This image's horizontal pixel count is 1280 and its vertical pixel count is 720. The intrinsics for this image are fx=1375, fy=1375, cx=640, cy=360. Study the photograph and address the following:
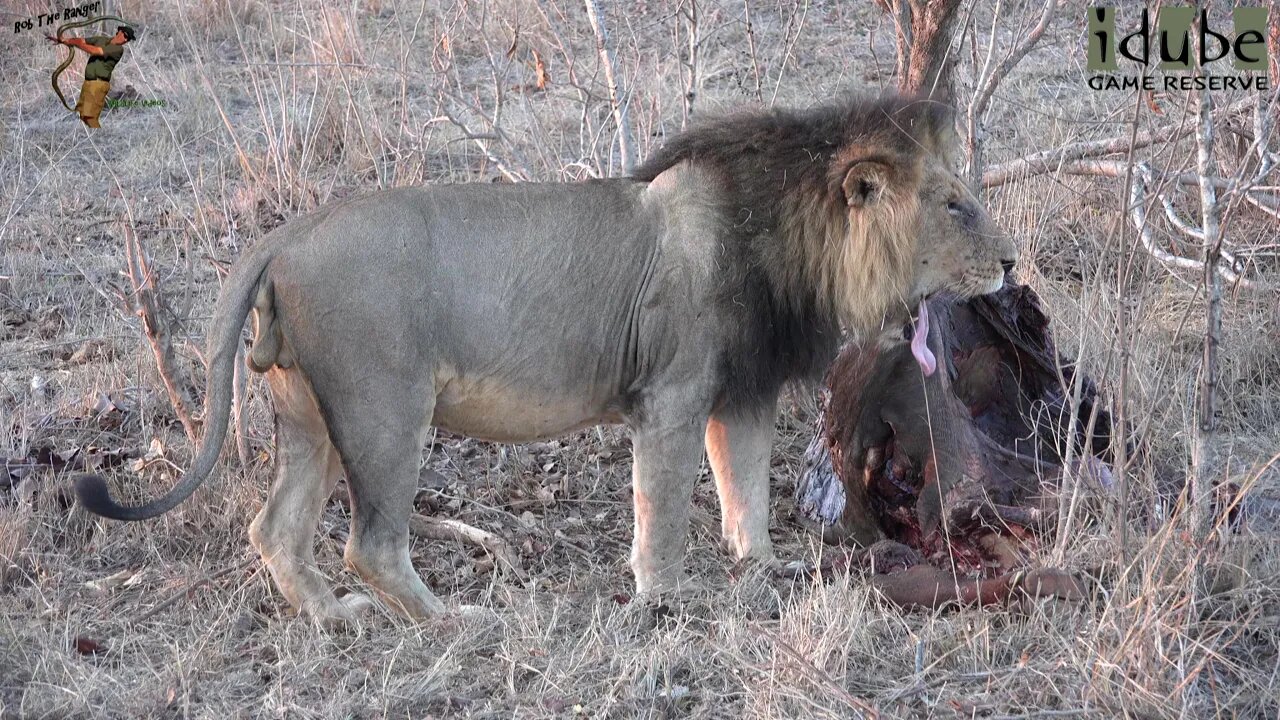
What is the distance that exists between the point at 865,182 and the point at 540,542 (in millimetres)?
1661

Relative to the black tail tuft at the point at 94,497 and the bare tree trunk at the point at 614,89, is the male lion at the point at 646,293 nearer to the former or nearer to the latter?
the black tail tuft at the point at 94,497

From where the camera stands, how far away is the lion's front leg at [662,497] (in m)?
4.04

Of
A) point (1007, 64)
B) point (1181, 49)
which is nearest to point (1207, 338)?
point (1007, 64)

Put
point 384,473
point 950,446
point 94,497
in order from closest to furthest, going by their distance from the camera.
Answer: point 94,497, point 384,473, point 950,446

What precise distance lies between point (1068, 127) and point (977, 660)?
4355 millimetres

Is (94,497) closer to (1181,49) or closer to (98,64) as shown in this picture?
(1181,49)

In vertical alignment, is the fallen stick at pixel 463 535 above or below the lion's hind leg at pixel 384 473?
below

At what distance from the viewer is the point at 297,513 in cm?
414

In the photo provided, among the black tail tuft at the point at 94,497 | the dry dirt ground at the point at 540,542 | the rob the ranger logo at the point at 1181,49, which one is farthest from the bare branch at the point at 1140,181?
the black tail tuft at the point at 94,497

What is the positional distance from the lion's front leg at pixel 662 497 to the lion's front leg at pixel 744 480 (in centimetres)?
28

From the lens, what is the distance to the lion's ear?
398 cm

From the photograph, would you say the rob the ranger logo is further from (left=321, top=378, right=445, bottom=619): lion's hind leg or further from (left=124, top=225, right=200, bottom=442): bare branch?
(left=124, top=225, right=200, bottom=442): bare branch

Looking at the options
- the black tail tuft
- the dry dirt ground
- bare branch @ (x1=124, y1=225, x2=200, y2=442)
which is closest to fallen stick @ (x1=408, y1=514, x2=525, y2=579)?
the dry dirt ground

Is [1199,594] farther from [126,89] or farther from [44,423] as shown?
[126,89]
